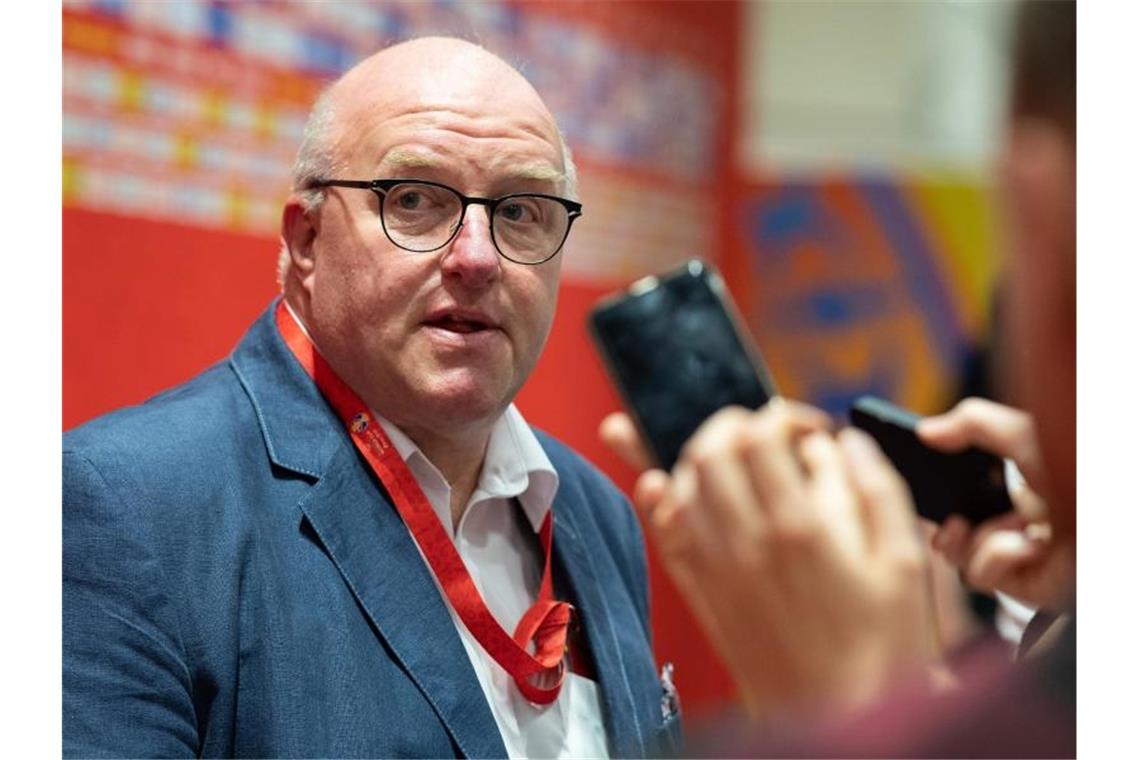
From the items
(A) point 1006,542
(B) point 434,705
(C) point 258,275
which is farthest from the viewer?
(C) point 258,275

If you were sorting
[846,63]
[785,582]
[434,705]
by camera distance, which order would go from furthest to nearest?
[846,63]
[434,705]
[785,582]

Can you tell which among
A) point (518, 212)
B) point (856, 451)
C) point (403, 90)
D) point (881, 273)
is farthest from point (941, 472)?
point (403, 90)

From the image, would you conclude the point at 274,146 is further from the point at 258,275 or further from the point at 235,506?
the point at 235,506

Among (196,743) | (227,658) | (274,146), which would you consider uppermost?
(274,146)

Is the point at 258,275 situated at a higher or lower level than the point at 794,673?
higher

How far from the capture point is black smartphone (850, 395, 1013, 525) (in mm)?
1593

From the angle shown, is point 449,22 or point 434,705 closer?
point 434,705

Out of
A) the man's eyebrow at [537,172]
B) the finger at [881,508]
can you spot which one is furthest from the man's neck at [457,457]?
the finger at [881,508]

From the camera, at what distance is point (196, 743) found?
5.45 ft

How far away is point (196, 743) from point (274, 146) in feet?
2.90

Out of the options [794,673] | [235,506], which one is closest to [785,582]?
[794,673]

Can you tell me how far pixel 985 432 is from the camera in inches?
63.9

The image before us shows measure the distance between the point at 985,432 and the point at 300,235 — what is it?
102 cm

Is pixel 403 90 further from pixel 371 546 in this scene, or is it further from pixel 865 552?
pixel 865 552
